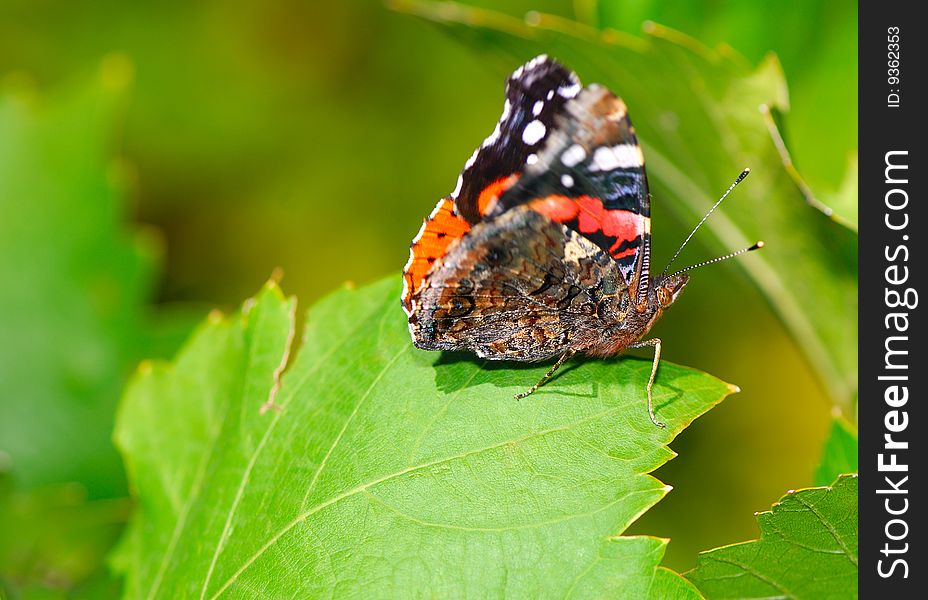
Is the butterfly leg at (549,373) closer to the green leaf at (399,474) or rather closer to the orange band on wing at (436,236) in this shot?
the green leaf at (399,474)

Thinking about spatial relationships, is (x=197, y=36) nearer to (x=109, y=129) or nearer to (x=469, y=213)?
(x=109, y=129)

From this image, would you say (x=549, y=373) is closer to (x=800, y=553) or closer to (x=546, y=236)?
(x=546, y=236)

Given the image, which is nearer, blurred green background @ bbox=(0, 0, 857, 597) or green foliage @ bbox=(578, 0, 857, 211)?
green foliage @ bbox=(578, 0, 857, 211)

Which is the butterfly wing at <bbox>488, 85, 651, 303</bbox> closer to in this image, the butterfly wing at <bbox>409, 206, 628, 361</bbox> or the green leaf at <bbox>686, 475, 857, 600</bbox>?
the butterfly wing at <bbox>409, 206, 628, 361</bbox>

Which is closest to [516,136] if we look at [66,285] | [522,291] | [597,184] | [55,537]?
[597,184]

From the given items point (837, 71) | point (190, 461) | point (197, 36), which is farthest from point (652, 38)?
point (197, 36)

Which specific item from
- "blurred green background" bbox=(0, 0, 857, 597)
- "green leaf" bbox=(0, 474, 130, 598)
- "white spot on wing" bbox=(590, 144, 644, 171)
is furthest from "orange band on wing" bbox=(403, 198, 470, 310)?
"green leaf" bbox=(0, 474, 130, 598)

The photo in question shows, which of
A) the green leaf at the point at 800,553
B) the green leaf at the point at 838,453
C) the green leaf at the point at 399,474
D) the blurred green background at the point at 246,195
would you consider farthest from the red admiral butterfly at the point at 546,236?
the green leaf at the point at 800,553
